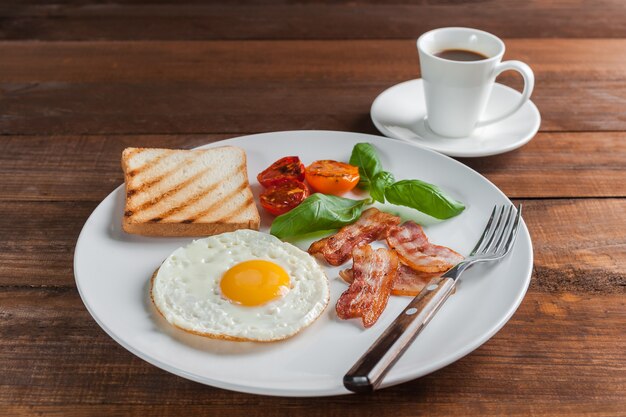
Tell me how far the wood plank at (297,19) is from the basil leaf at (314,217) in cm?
185

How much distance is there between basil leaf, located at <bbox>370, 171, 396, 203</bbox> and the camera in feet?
7.86

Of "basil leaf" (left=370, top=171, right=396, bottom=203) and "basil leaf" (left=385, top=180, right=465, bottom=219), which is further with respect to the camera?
"basil leaf" (left=370, top=171, right=396, bottom=203)

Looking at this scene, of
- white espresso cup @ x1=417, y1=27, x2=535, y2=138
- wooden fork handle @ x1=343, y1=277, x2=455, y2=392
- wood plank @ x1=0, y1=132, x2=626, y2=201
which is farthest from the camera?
white espresso cup @ x1=417, y1=27, x2=535, y2=138

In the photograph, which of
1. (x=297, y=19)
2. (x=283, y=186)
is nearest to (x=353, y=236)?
(x=283, y=186)

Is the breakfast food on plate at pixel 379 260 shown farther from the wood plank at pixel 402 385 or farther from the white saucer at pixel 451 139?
the white saucer at pixel 451 139

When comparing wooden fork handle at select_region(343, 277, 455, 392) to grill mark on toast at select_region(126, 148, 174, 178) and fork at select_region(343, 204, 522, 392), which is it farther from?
grill mark on toast at select_region(126, 148, 174, 178)

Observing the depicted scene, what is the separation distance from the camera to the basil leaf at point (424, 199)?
7.49 feet

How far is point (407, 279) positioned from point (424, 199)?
1.18 ft

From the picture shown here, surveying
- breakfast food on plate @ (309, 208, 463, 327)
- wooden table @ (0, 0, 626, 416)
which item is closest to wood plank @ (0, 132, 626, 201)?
wooden table @ (0, 0, 626, 416)

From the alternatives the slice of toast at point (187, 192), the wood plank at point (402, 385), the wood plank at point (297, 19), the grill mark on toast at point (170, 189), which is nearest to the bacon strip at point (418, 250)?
the wood plank at point (402, 385)

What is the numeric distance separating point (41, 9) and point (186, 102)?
65.3 inches

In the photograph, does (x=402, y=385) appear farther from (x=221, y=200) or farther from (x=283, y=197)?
(x=221, y=200)

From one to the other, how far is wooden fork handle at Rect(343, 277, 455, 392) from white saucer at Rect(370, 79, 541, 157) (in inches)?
39.5

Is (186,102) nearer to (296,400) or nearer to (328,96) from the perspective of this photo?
(328,96)
